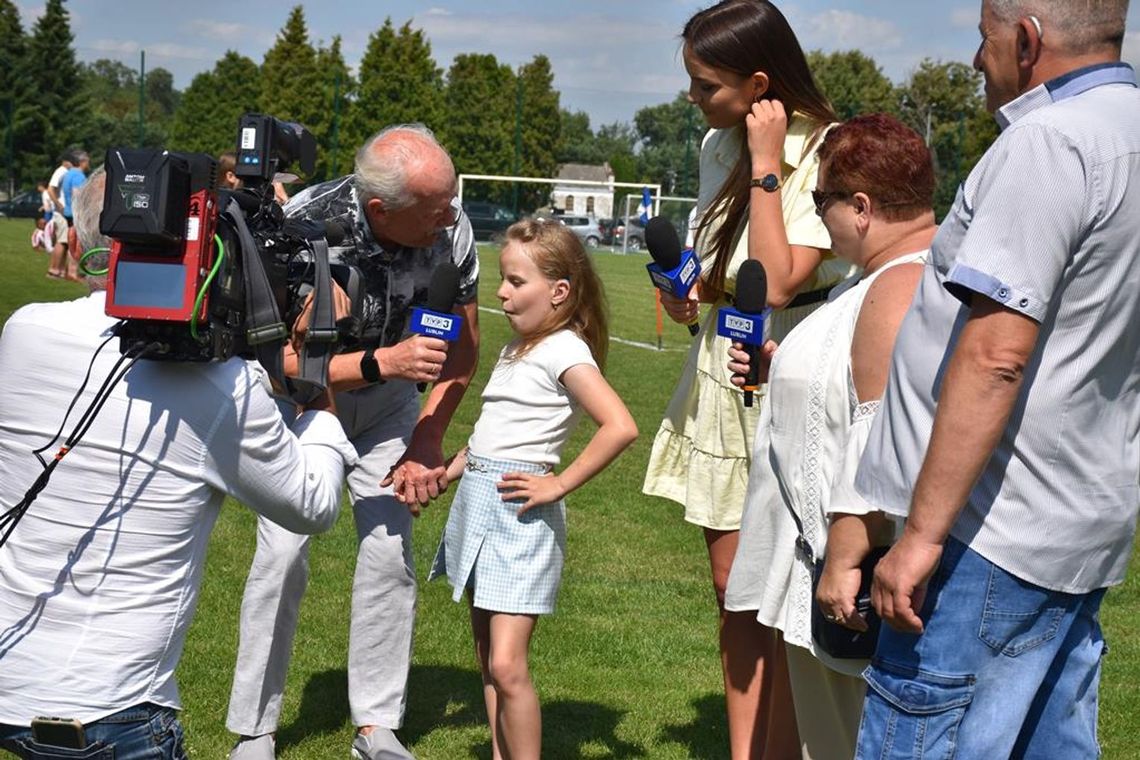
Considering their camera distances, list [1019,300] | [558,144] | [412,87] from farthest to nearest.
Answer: [558,144], [412,87], [1019,300]

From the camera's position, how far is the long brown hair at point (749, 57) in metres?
4.25

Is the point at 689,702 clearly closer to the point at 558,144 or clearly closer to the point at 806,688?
the point at 806,688

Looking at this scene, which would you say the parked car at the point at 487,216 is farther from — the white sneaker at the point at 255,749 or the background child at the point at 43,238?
the white sneaker at the point at 255,749

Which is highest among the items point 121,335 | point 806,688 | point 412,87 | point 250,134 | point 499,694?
point 412,87

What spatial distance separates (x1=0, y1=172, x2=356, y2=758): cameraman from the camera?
282 centimetres

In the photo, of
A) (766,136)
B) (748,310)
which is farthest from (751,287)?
(766,136)

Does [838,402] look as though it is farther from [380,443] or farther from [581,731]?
[581,731]

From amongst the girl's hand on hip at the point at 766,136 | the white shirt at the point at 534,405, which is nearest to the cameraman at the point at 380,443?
the white shirt at the point at 534,405

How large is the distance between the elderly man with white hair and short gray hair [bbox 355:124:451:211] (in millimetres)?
2214

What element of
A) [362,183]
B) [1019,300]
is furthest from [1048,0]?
[362,183]

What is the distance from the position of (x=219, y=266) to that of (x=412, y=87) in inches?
2010

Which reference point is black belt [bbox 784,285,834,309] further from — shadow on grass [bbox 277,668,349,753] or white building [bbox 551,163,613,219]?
white building [bbox 551,163,613,219]

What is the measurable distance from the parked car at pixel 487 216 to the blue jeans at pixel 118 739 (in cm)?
4277

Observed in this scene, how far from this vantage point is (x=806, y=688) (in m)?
3.60
